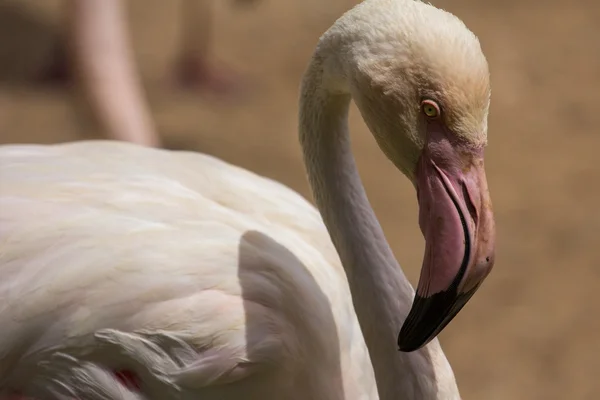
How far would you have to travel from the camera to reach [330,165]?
203cm

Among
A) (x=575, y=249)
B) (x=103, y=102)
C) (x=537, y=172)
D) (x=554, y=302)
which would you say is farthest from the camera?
(x=537, y=172)

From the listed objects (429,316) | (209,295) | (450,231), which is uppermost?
(450,231)

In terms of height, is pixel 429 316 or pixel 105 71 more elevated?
pixel 105 71

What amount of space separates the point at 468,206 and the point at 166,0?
4.81m

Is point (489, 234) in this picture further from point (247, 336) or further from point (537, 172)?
point (537, 172)

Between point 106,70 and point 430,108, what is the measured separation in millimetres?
1612

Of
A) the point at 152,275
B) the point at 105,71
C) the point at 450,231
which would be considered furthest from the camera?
the point at 105,71

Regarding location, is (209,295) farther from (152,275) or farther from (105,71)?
(105,71)

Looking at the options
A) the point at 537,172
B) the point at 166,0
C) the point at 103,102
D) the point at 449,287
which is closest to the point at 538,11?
the point at 537,172

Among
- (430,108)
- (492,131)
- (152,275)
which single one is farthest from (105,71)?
(492,131)

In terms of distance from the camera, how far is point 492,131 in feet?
15.8

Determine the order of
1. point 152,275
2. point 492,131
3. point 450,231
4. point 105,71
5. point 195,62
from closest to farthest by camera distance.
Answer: point 450,231
point 152,275
point 105,71
point 492,131
point 195,62

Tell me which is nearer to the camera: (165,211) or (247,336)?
(247,336)

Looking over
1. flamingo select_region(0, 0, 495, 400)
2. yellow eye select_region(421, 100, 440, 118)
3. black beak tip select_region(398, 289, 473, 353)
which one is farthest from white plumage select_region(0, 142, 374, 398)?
yellow eye select_region(421, 100, 440, 118)
